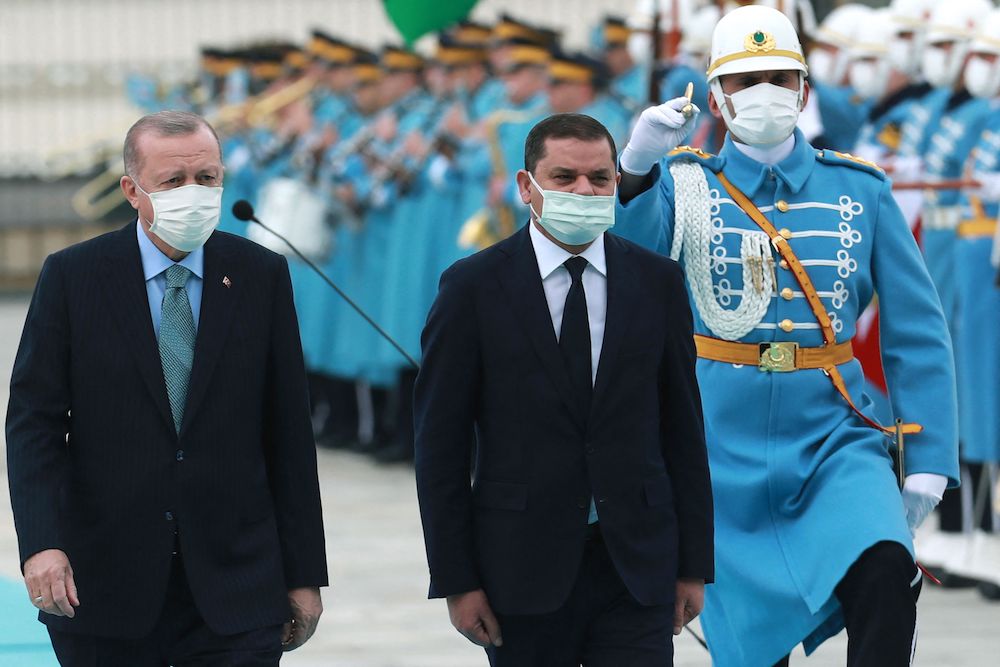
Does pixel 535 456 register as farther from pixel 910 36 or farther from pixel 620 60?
pixel 620 60

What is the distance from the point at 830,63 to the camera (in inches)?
408

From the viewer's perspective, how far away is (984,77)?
824 centimetres

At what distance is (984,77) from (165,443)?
4.90 metres

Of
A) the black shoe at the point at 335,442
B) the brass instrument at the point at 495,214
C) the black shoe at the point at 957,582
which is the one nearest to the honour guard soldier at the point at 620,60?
the brass instrument at the point at 495,214

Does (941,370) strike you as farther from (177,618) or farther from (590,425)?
(177,618)

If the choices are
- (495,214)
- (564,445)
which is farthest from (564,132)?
(495,214)

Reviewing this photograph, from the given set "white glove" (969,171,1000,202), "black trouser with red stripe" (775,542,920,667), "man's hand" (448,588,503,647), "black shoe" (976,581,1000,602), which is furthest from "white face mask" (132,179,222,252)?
"black shoe" (976,581,1000,602)

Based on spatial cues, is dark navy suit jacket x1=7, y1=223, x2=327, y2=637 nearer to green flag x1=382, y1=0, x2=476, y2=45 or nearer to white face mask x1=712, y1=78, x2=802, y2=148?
white face mask x1=712, y1=78, x2=802, y2=148

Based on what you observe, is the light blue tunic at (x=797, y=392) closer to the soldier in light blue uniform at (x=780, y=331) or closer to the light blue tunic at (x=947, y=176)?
the soldier in light blue uniform at (x=780, y=331)

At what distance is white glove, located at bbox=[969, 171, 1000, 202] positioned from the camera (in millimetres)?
7945

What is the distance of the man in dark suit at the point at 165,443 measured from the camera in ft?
13.5

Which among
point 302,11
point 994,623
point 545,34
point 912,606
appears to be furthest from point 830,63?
point 302,11

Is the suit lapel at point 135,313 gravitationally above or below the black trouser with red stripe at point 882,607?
above

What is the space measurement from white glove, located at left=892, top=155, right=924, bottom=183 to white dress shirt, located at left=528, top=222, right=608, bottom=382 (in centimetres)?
439
